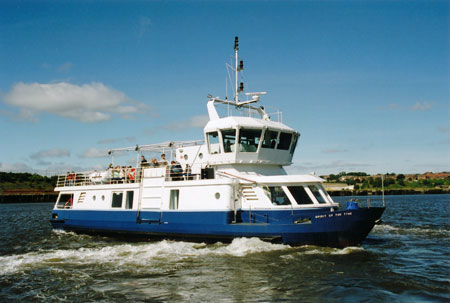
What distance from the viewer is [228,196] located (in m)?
14.7

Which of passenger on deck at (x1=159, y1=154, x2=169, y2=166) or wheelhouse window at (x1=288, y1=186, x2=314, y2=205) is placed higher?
passenger on deck at (x1=159, y1=154, x2=169, y2=166)

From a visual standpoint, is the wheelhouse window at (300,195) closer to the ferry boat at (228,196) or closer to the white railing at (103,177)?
the ferry boat at (228,196)

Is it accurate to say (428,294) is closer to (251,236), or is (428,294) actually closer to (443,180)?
(251,236)

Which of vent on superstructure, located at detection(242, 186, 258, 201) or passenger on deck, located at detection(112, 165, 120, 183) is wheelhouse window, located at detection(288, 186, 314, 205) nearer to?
vent on superstructure, located at detection(242, 186, 258, 201)

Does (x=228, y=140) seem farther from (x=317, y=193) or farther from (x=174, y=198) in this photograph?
(x=317, y=193)

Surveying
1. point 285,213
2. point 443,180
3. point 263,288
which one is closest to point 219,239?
point 285,213

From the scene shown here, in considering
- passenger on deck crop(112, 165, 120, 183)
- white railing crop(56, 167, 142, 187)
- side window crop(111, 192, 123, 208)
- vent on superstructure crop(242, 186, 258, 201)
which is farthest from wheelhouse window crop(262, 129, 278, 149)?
passenger on deck crop(112, 165, 120, 183)

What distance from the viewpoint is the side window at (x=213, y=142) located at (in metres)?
16.5

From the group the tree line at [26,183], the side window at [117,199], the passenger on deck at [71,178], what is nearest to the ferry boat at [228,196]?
the side window at [117,199]

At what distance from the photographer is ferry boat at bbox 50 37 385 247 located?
13.7 meters

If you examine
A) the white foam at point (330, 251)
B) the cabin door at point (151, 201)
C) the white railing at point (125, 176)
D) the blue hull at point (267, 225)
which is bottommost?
the white foam at point (330, 251)

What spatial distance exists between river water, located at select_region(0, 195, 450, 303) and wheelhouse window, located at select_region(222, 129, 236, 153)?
412cm

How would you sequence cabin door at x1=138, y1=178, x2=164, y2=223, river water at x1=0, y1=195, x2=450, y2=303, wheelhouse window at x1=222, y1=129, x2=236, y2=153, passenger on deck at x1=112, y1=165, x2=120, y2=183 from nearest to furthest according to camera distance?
1. river water at x1=0, y1=195, x2=450, y2=303
2. wheelhouse window at x1=222, y1=129, x2=236, y2=153
3. cabin door at x1=138, y1=178, x2=164, y2=223
4. passenger on deck at x1=112, y1=165, x2=120, y2=183

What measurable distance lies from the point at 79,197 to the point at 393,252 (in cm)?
1657
